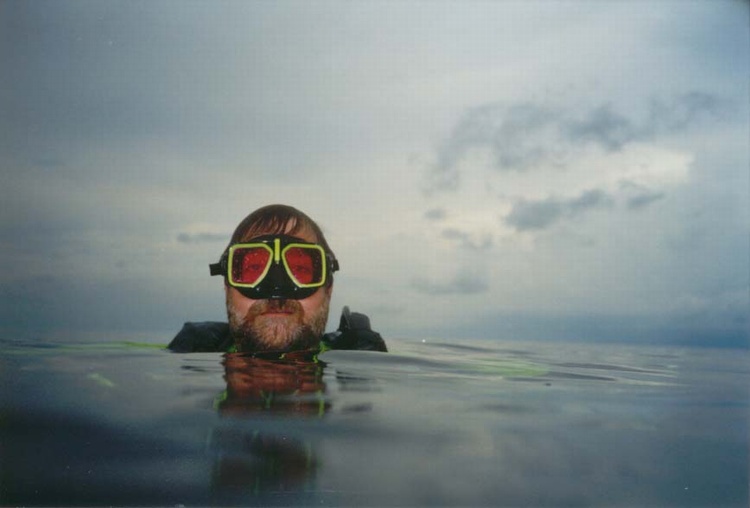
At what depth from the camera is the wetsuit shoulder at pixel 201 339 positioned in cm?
402

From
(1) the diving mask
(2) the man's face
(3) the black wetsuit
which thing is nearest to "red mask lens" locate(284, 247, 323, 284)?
(1) the diving mask

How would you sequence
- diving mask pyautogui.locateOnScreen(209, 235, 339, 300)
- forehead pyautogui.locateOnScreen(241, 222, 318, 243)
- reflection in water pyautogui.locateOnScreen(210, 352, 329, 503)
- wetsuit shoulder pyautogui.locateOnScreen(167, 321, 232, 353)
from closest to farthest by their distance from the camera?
reflection in water pyautogui.locateOnScreen(210, 352, 329, 503)
diving mask pyautogui.locateOnScreen(209, 235, 339, 300)
forehead pyautogui.locateOnScreen(241, 222, 318, 243)
wetsuit shoulder pyautogui.locateOnScreen(167, 321, 232, 353)

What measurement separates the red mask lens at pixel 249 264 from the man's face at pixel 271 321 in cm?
12

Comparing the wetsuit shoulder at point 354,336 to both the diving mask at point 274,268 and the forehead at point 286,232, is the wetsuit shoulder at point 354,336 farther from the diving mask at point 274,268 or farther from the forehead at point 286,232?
the forehead at point 286,232

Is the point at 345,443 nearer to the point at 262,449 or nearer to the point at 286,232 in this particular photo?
the point at 262,449

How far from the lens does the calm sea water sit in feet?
5.71

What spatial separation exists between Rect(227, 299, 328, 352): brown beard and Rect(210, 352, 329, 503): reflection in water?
42.0 inches

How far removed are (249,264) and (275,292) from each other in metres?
0.26

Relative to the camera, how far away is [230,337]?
157 inches

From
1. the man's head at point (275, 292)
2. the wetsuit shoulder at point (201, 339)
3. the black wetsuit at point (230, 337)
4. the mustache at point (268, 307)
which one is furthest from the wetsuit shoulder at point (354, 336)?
the wetsuit shoulder at point (201, 339)

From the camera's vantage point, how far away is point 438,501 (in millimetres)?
1743

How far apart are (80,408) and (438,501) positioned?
149cm

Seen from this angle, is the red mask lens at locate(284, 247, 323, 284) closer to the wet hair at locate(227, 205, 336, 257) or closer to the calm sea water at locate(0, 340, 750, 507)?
the wet hair at locate(227, 205, 336, 257)

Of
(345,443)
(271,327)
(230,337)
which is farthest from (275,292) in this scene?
(345,443)
